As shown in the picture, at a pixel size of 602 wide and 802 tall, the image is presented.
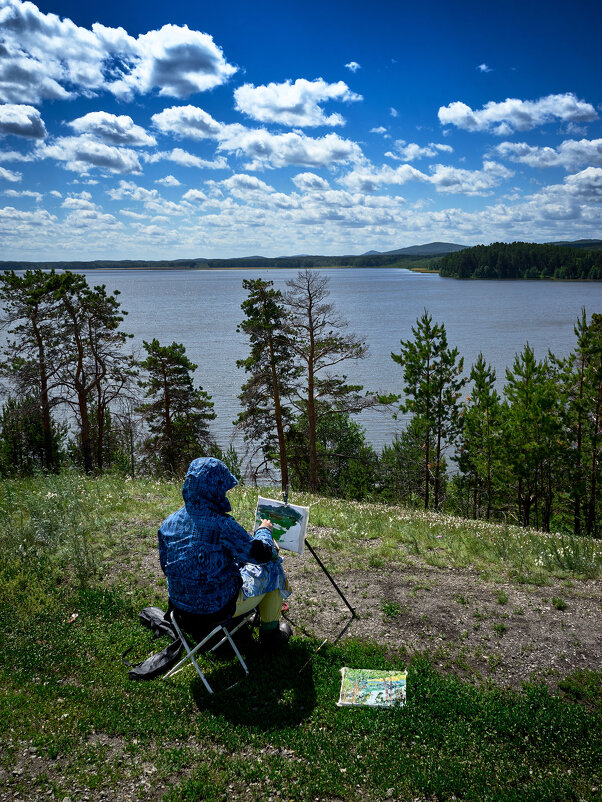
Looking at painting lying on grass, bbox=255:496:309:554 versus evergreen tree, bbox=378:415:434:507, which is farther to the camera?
evergreen tree, bbox=378:415:434:507

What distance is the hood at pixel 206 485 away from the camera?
495 cm

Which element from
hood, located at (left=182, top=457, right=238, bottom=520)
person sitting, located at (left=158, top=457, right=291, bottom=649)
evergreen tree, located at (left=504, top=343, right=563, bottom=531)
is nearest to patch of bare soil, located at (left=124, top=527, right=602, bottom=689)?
person sitting, located at (left=158, top=457, right=291, bottom=649)

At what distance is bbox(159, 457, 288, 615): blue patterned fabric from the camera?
196 inches

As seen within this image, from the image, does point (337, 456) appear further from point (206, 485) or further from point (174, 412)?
point (206, 485)

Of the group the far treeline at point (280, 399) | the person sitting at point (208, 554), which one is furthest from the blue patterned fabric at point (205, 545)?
the far treeline at point (280, 399)

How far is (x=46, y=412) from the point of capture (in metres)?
26.5

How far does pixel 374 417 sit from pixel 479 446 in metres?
19.4

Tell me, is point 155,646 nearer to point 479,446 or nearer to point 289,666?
point 289,666

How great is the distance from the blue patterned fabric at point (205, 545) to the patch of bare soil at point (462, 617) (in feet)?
5.09

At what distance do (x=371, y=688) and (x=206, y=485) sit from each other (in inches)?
95.8

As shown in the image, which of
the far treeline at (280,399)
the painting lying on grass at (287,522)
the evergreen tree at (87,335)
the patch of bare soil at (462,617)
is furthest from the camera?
the far treeline at (280,399)

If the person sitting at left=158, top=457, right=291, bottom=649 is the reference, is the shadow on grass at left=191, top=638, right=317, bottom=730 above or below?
below

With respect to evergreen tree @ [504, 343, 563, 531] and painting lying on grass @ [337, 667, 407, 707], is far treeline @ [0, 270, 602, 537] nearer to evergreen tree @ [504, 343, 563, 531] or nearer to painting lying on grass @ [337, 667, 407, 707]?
evergreen tree @ [504, 343, 563, 531]

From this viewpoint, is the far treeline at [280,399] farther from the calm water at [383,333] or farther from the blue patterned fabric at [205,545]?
the blue patterned fabric at [205,545]
